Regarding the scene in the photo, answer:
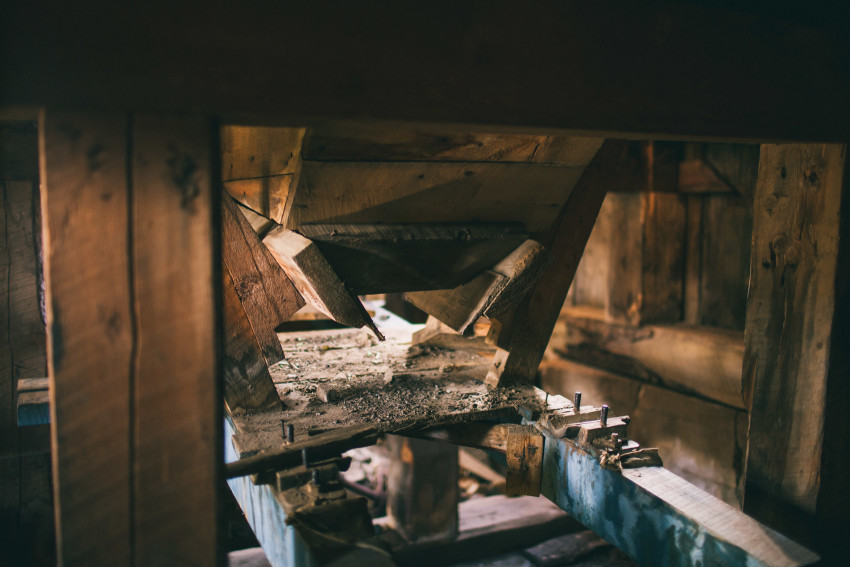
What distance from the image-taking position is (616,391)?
5281mm

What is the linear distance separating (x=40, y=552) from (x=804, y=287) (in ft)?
14.9

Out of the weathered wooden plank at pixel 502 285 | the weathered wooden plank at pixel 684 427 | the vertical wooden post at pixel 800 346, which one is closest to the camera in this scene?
the vertical wooden post at pixel 800 346

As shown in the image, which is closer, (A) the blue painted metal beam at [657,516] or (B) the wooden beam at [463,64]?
(B) the wooden beam at [463,64]

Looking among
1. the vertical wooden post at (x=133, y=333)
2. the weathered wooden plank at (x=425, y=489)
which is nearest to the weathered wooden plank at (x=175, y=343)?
the vertical wooden post at (x=133, y=333)

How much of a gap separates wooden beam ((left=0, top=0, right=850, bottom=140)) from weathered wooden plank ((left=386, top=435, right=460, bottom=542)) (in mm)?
3744

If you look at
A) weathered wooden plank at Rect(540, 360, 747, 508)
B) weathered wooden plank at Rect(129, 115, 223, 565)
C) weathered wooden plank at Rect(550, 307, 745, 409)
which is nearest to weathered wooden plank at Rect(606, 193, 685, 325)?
weathered wooden plank at Rect(550, 307, 745, 409)

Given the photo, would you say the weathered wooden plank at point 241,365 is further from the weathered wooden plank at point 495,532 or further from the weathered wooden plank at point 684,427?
the weathered wooden plank at point 684,427

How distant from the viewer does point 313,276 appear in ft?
7.19

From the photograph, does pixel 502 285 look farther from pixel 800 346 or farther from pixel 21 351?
pixel 21 351

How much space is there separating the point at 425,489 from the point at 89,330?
412cm

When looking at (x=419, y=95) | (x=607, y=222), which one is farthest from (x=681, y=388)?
(x=419, y=95)

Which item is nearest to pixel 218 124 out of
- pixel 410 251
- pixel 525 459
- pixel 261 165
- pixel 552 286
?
pixel 261 165

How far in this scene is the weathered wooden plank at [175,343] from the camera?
100 centimetres

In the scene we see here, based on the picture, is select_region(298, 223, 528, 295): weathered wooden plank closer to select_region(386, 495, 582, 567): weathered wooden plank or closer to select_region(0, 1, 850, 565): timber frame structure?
select_region(0, 1, 850, 565): timber frame structure
